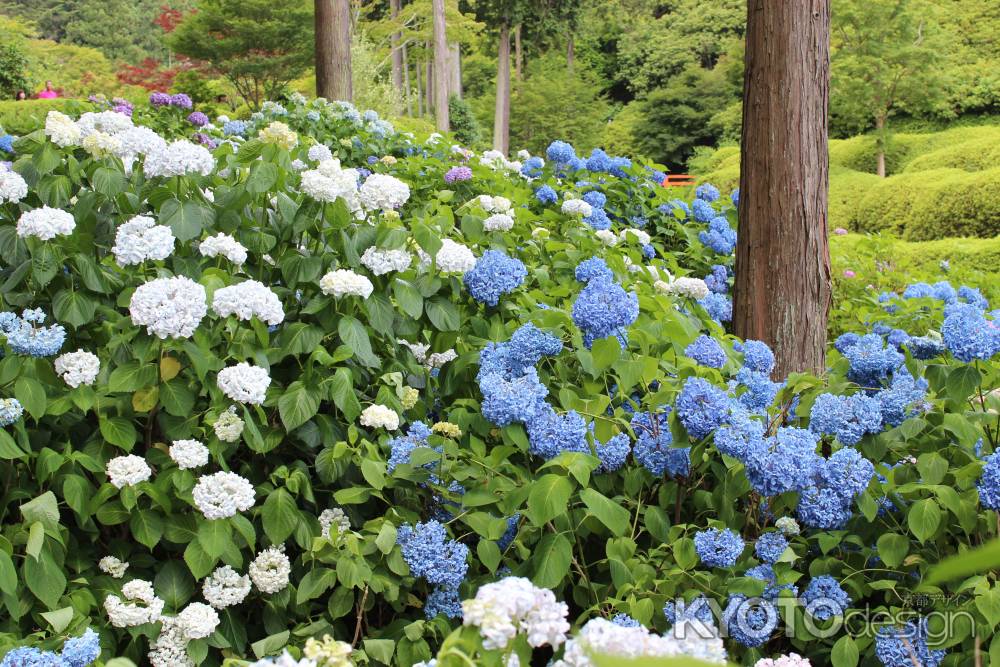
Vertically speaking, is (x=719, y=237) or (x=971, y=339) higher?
(x=971, y=339)

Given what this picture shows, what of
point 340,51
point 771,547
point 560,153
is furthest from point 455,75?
point 771,547

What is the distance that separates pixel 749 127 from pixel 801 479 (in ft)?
7.73

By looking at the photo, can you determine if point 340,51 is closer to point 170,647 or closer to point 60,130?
point 60,130

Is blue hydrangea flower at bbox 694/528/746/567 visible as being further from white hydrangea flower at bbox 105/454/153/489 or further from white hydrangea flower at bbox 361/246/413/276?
white hydrangea flower at bbox 105/454/153/489

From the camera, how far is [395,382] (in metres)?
2.17

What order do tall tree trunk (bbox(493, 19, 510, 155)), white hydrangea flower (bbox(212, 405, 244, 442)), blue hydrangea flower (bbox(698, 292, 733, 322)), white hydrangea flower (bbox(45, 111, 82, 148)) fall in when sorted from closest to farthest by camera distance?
white hydrangea flower (bbox(212, 405, 244, 442))
white hydrangea flower (bbox(45, 111, 82, 148))
blue hydrangea flower (bbox(698, 292, 733, 322))
tall tree trunk (bbox(493, 19, 510, 155))

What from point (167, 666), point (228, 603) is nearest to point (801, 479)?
point (228, 603)

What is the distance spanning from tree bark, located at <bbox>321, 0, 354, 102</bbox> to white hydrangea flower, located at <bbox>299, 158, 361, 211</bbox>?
18.7 feet

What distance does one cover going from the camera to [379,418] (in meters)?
2.00

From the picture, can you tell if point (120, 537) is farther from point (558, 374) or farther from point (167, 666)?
point (558, 374)

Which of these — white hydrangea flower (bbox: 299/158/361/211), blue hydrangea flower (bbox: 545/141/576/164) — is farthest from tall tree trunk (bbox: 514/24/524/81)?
white hydrangea flower (bbox: 299/158/361/211)

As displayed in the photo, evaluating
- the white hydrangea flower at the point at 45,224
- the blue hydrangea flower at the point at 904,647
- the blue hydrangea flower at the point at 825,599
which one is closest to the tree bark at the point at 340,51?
the white hydrangea flower at the point at 45,224

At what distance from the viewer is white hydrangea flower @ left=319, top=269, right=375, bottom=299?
202 cm

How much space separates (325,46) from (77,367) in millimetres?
6201
